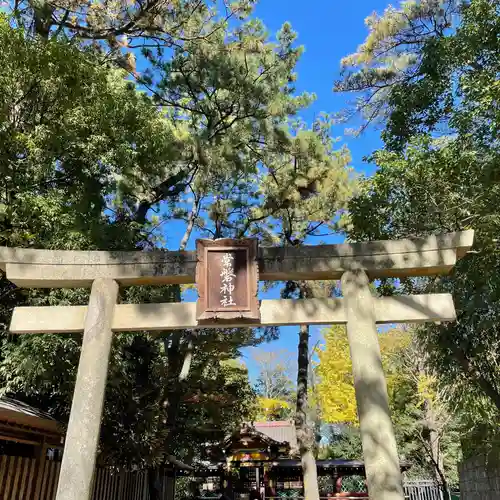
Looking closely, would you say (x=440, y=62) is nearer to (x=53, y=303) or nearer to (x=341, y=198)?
(x=341, y=198)

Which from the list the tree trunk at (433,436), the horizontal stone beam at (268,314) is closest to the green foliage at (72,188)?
the horizontal stone beam at (268,314)

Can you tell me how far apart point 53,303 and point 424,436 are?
17152mm

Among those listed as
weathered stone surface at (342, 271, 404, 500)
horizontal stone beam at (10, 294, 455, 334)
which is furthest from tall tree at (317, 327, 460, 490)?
weathered stone surface at (342, 271, 404, 500)

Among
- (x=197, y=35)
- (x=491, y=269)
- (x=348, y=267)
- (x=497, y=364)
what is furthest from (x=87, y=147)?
(x=497, y=364)

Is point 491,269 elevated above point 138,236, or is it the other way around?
point 138,236

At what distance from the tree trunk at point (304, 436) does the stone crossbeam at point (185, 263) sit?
264 inches

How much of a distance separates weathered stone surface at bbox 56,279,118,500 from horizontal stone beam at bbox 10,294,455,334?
16 centimetres

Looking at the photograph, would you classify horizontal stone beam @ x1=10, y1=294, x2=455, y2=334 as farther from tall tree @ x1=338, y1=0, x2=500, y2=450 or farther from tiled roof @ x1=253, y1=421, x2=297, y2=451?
tiled roof @ x1=253, y1=421, x2=297, y2=451

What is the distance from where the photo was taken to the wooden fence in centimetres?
662

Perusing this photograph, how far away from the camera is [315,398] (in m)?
21.4

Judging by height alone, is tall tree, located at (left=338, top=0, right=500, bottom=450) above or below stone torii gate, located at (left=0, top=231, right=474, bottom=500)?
above

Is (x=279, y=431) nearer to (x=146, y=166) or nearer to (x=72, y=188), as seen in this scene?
(x=146, y=166)

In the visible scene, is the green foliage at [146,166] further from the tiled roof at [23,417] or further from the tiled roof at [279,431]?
the tiled roof at [279,431]

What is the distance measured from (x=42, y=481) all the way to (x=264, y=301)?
5.06 m
